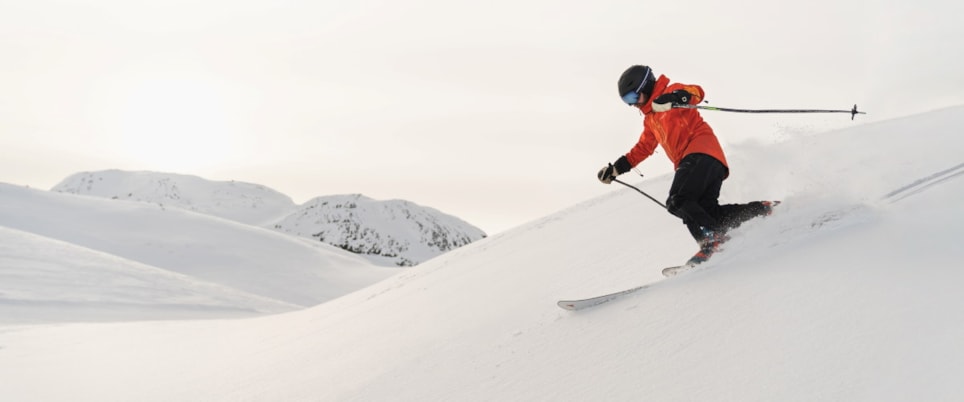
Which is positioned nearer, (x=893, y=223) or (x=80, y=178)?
(x=893, y=223)

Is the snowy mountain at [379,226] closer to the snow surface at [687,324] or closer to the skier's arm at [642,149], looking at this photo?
the snow surface at [687,324]

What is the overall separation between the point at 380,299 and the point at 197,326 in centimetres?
383

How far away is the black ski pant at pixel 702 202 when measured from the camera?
3812 millimetres

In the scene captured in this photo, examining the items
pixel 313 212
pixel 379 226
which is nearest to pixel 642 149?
pixel 379 226

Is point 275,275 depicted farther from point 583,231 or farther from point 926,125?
point 926,125

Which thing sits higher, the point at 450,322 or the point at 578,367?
the point at 450,322

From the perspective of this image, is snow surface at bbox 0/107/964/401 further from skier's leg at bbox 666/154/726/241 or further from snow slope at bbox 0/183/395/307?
snow slope at bbox 0/183/395/307

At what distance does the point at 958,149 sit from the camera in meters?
4.96

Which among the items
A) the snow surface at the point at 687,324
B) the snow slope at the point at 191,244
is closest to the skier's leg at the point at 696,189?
the snow surface at the point at 687,324

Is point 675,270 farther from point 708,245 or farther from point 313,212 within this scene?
point 313,212

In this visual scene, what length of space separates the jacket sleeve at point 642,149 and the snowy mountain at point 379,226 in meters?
119

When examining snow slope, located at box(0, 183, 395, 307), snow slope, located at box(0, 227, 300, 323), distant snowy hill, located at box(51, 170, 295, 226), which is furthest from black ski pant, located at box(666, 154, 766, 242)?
→ distant snowy hill, located at box(51, 170, 295, 226)

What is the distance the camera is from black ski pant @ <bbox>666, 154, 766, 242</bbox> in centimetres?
381

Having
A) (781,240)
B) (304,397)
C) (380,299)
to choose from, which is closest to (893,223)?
(781,240)
